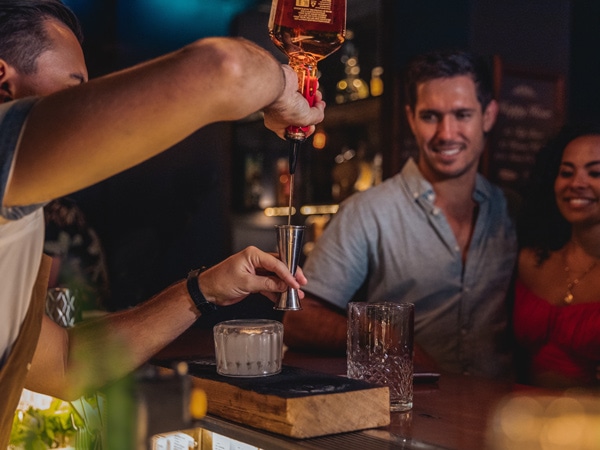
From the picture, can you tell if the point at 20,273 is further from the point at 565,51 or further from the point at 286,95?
the point at 565,51

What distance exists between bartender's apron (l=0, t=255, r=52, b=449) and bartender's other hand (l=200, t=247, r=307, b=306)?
1.39ft

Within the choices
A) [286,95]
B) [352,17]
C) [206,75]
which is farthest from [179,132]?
[352,17]

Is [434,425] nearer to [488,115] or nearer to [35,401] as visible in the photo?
[35,401]

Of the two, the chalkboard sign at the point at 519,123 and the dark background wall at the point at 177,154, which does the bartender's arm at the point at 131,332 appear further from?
the dark background wall at the point at 177,154

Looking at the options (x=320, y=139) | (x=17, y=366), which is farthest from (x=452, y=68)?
(x=320, y=139)

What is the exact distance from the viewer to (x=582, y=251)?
8.32ft

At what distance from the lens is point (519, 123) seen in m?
3.75

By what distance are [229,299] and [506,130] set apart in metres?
2.51

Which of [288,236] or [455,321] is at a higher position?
[288,236]

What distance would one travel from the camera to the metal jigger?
139 centimetres

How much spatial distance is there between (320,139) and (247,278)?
3.78 m

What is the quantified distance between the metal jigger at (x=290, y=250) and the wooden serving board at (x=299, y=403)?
0.17m

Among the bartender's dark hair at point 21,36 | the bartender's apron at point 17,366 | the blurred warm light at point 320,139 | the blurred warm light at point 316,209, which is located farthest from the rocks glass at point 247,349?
the blurred warm light at point 320,139

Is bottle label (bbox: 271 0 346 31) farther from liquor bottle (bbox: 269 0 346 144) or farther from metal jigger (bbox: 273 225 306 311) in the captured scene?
metal jigger (bbox: 273 225 306 311)
